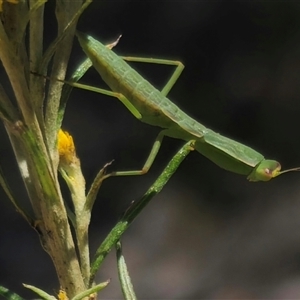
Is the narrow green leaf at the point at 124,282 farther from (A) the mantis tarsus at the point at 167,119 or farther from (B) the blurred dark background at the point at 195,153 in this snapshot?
(B) the blurred dark background at the point at 195,153

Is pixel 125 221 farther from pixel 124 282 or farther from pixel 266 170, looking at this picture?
pixel 266 170

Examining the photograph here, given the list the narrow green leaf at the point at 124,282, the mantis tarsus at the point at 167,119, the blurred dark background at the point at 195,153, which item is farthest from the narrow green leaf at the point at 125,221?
the blurred dark background at the point at 195,153

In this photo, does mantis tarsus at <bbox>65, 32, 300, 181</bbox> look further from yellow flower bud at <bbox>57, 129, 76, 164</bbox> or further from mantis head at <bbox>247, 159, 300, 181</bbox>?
yellow flower bud at <bbox>57, 129, 76, 164</bbox>

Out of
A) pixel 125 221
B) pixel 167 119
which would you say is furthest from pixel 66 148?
pixel 167 119

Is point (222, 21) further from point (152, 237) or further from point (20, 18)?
point (20, 18)

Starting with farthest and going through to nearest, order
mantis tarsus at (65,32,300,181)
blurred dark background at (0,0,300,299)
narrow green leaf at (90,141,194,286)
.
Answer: blurred dark background at (0,0,300,299) < mantis tarsus at (65,32,300,181) < narrow green leaf at (90,141,194,286)

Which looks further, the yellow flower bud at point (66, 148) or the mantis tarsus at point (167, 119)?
the mantis tarsus at point (167, 119)

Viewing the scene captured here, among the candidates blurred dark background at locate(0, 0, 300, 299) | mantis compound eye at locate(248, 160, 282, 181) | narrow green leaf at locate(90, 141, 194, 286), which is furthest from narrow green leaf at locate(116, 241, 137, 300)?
blurred dark background at locate(0, 0, 300, 299)
